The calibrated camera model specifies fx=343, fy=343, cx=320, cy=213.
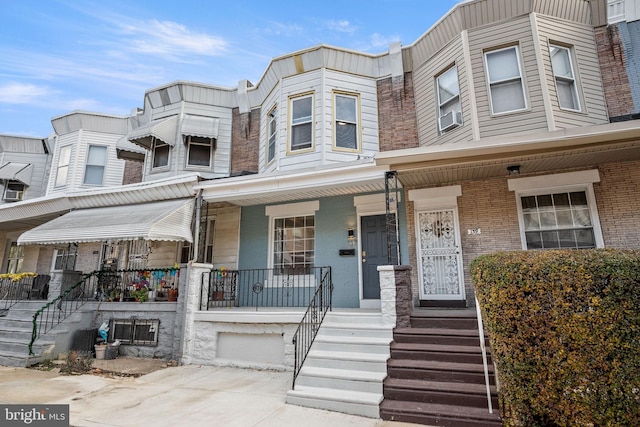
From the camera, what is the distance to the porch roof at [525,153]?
536 cm

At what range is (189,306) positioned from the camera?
7.42m

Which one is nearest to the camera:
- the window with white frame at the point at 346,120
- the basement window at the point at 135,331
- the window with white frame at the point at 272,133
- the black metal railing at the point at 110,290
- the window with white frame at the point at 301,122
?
the basement window at the point at 135,331

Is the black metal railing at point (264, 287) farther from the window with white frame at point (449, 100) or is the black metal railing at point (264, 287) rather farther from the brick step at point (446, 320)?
the window with white frame at point (449, 100)

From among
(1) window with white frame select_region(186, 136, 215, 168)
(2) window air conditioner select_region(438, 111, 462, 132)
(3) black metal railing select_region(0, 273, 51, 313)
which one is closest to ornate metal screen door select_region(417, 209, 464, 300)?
(2) window air conditioner select_region(438, 111, 462, 132)

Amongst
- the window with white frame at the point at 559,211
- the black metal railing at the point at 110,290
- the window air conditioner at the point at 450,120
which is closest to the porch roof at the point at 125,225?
the black metal railing at the point at 110,290

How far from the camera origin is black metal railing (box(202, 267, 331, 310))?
8289 mm

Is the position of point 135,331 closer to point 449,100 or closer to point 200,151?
point 200,151

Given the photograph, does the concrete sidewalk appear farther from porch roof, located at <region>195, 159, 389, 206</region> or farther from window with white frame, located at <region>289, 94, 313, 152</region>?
→ window with white frame, located at <region>289, 94, 313, 152</region>

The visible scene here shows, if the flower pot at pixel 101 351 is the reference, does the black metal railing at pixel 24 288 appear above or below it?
above

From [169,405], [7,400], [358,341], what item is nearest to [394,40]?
[358,341]

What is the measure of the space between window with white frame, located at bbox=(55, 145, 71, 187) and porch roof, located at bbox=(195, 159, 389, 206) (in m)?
8.04

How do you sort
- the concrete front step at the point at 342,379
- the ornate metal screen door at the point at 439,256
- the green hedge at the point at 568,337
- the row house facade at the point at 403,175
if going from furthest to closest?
the ornate metal screen door at the point at 439,256, the row house facade at the point at 403,175, the concrete front step at the point at 342,379, the green hedge at the point at 568,337

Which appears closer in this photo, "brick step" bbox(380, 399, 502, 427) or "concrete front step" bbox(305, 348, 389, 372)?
"brick step" bbox(380, 399, 502, 427)

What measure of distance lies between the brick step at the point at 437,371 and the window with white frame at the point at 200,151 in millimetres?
8692
